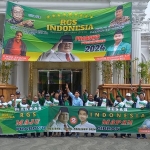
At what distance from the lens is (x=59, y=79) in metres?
23.1

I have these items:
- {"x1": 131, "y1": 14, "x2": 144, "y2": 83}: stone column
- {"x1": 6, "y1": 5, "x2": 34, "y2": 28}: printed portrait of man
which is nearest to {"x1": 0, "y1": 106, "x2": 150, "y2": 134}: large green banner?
{"x1": 6, "y1": 5, "x2": 34, "y2": 28}: printed portrait of man

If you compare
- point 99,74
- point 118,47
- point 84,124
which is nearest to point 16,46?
point 118,47

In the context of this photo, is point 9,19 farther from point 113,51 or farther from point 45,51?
point 113,51

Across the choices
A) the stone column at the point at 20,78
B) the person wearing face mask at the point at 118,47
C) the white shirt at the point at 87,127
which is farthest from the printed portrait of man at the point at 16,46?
the stone column at the point at 20,78

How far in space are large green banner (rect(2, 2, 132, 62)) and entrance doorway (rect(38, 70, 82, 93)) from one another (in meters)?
7.76

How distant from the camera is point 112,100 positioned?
1281cm

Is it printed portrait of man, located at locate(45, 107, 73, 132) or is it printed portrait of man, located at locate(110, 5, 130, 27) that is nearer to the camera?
printed portrait of man, located at locate(45, 107, 73, 132)

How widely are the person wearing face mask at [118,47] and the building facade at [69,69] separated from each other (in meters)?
5.49

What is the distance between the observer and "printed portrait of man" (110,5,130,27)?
1434 centimetres

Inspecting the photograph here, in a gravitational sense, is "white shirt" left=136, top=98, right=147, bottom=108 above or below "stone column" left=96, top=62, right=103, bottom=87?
below

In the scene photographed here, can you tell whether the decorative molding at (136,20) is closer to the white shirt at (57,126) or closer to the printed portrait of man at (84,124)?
the printed portrait of man at (84,124)

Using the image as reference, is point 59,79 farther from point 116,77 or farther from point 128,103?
point 128,103

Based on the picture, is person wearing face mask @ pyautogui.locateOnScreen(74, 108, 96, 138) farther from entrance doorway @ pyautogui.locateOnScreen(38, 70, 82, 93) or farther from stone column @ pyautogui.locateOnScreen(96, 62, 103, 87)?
entrance doorway @ pyautogui.locateOnScreen(38, 70, 82, 93)

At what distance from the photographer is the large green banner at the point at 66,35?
14.4 meters
